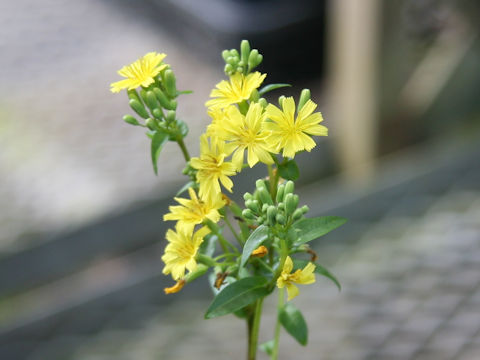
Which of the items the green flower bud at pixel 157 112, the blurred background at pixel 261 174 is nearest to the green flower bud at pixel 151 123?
the green flower bud at pixel 157 112

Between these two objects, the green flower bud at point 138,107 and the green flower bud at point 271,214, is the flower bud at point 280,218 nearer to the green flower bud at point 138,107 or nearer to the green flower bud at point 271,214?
the green flower bud at point 271,214

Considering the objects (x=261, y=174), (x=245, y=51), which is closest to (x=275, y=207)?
(x=245, y=51)

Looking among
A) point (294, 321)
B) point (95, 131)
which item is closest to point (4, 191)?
point (95, 131)

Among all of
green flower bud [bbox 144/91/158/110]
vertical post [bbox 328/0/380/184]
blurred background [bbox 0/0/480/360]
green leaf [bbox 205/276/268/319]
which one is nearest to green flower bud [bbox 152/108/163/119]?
green flower bud [bbox 144/91/158/110]

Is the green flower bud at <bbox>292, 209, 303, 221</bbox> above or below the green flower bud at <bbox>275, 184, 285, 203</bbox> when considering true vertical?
below

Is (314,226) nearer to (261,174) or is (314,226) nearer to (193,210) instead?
(193,210)

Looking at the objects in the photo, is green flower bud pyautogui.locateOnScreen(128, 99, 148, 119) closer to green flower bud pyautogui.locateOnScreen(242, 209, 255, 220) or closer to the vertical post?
green flower bud pyautogui.locateOnScreen(242, 209, 255, 220)
